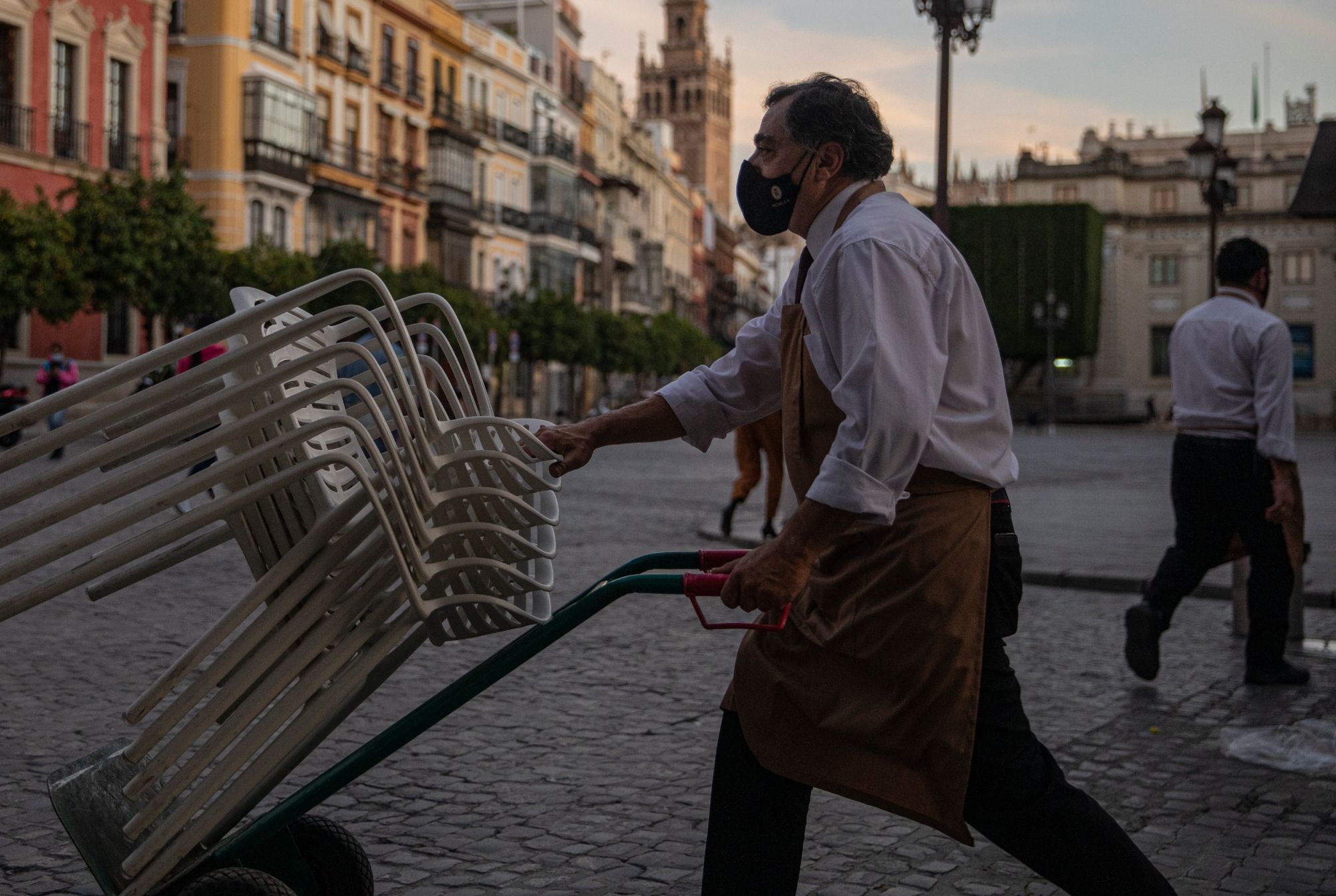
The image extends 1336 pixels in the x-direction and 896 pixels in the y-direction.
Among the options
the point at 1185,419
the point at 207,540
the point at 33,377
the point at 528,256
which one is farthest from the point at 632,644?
the point at 528,256

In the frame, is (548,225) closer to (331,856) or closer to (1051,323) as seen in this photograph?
(1051,323)

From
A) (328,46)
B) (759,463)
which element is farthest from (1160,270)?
(759,463)

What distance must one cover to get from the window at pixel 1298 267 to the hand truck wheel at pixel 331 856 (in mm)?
87880

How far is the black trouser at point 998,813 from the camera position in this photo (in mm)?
2832

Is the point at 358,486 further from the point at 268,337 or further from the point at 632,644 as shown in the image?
the point at 632,644

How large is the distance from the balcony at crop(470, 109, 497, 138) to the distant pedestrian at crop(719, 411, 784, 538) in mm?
51693

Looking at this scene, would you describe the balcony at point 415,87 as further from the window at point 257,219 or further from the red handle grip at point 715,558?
the red handle grip at point 715,558

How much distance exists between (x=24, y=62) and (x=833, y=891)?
1412 inches

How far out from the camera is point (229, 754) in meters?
3.00

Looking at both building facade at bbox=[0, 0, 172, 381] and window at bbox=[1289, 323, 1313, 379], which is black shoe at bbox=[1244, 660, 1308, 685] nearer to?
building facade at bbox=[0, 0, 172, 381]

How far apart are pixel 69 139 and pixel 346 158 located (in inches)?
592

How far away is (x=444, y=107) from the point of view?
5919cm

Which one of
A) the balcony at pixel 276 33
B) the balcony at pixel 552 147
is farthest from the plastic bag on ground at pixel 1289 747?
the balcony at pixel 552 147

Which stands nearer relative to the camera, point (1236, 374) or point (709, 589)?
point (709, 589)
